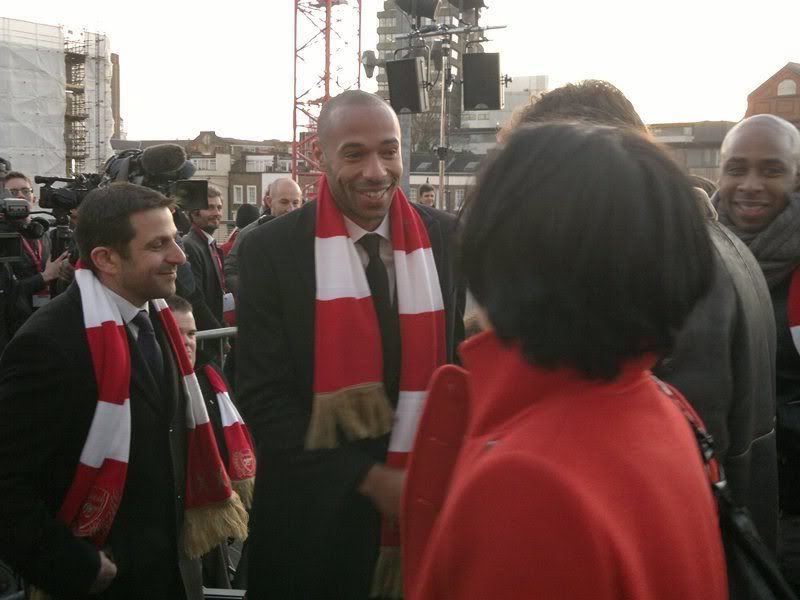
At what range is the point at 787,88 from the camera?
2003 inches

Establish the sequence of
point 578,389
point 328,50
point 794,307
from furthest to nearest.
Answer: point 328,50 < point 794,307 < point 578,389

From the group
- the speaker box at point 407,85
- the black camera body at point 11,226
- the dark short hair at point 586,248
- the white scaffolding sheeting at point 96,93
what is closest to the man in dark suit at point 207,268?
the black camera body at point 11,226

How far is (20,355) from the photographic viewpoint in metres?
2.42

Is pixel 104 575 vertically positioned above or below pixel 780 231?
below

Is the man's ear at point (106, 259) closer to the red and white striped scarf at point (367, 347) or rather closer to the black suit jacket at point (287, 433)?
the black suit jacket at point (287, 433)

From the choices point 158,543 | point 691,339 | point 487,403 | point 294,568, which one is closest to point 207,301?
point 158,543

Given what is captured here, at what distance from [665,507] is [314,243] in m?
1.58

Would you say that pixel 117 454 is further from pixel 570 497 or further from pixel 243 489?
pixel 570 497

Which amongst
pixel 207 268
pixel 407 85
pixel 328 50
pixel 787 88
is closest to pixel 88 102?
pixel 328 50

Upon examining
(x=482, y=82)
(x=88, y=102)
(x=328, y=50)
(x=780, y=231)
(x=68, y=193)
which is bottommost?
(x=780, y=231)

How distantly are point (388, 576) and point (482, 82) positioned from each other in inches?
344

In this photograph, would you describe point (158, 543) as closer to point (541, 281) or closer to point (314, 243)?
point (314, 243)

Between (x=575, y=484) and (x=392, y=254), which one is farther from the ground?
(x=392, y=254)

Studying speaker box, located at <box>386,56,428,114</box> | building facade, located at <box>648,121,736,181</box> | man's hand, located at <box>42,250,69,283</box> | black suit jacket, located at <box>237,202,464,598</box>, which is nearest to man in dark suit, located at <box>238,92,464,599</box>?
black suit jacket, located at <box>237,202,464,598</box>
